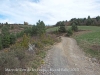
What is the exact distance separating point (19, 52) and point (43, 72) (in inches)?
65.4

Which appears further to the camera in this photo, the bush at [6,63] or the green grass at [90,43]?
the green grass at [90,43]

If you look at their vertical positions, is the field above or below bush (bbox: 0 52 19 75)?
below

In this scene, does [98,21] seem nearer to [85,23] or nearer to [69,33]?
[85,23]

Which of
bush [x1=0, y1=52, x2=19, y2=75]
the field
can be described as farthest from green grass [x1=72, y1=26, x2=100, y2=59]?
bush [x1=0, y1=52, x2=19, y2=75]

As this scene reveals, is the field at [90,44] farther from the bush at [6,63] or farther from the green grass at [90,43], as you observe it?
the bush at [6,63]

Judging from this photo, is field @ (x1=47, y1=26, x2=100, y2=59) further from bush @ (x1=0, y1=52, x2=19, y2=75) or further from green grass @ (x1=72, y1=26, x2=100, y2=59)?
bush @ (x1=0, y1=52, x2=19, y2=75)

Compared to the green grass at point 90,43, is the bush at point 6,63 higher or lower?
higher

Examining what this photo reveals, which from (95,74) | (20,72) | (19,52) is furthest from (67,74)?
(19,52)

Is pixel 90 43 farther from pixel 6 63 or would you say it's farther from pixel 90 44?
pixel 6 63

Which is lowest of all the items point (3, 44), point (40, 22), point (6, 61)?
point (3, 44)

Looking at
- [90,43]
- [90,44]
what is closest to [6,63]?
[90,44]

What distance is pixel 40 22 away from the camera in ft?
96.9

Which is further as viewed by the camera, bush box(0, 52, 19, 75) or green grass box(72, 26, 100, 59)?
green grass box(72, 26, 100, 59)

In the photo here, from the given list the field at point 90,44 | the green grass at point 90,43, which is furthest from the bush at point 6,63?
the green grass at point 90,43
